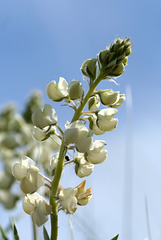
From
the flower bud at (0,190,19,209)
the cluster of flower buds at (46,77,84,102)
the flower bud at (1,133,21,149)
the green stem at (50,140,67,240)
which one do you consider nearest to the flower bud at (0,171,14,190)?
the flower bud at (0,190,19,209)

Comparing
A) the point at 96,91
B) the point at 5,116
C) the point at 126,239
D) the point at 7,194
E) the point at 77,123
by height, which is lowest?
the point at 126,239

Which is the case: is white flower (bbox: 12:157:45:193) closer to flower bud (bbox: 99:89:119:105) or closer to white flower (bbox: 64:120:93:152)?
white flower (bbox: 64:120:93:152)

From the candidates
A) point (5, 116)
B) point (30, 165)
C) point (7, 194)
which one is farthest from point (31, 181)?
point (5, 116)

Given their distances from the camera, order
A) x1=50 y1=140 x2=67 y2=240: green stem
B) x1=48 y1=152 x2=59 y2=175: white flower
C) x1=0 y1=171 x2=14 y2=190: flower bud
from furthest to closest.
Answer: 1. x1=0 y1=171 x2=14 y2=190: flower bud
2. x1=48 y1=152 x2=59 y2=175: white flower
3. x1=50 y1=140 x2=67 y2=240: green stem

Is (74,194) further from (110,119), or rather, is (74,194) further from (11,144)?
(11,144)

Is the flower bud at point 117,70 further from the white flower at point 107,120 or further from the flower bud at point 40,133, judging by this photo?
the flower bud at point 40,133

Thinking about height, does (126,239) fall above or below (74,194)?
below
